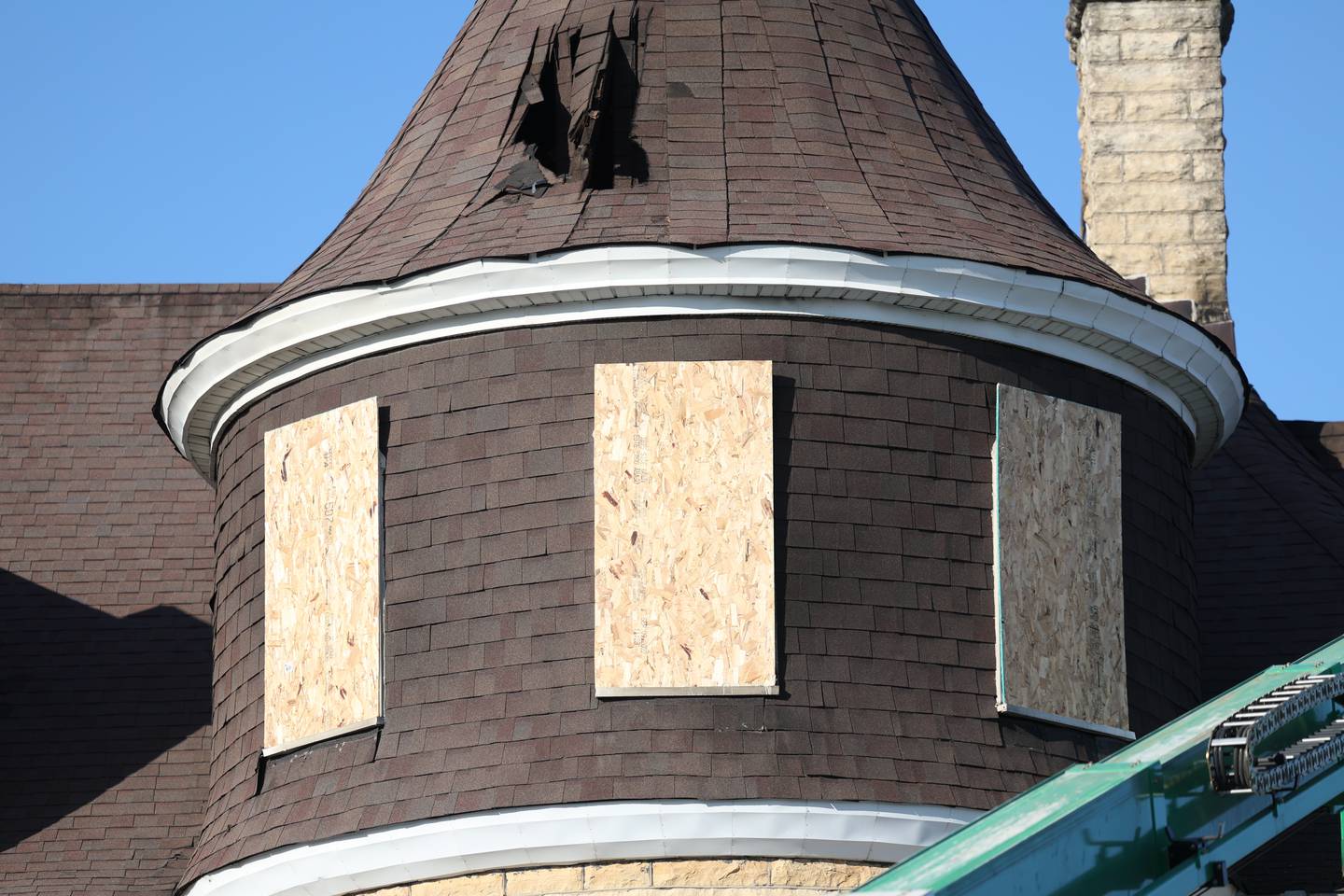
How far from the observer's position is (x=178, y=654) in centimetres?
2234

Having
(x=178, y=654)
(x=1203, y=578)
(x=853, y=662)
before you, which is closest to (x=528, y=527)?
(x=853, y=662)

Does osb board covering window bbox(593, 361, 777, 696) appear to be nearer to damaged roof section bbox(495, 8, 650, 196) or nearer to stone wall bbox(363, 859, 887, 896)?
stone wall bbox(363, 859, 887, 896)

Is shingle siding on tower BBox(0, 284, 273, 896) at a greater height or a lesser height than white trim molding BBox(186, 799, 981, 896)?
greater

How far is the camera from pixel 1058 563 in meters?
18.5

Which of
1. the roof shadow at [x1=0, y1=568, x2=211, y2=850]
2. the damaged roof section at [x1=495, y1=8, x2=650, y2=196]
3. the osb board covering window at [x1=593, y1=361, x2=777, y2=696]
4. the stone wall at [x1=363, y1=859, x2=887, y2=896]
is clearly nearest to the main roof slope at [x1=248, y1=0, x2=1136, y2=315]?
the damaged roof section at [x1=495, y1=8, x2=650, y2=196]

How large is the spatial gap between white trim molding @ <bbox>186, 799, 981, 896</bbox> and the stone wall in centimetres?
6

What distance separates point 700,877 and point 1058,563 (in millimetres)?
3552

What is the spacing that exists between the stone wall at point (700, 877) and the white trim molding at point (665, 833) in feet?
0.20

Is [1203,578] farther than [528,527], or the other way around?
[1203,578]

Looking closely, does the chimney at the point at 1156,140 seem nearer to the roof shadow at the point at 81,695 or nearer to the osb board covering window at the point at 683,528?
the osb board covering window at the point at 683,528

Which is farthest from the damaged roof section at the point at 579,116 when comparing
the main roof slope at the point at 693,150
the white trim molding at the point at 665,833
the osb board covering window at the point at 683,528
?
the white trim molding at the point at 665,833

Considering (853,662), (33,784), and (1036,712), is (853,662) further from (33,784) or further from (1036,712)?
(33,784)

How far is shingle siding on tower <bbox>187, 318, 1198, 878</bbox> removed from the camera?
56.6 feet

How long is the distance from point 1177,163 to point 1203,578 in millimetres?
6962
